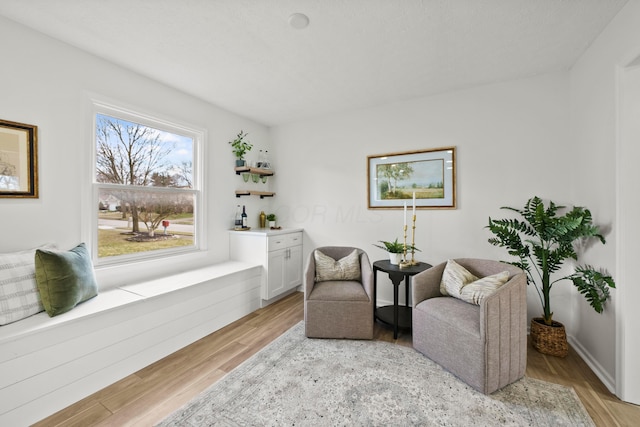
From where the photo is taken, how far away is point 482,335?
1.75m

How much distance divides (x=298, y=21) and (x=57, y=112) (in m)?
1.96

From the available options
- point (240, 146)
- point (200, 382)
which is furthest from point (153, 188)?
point (200, 382)

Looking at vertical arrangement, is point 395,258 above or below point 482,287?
above

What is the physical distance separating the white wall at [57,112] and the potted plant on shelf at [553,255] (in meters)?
3.50

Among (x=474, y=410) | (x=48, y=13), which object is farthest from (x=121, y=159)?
(x=474, y=410)

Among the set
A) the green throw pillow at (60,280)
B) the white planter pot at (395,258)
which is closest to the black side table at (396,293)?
the white planter pot at (395,258)

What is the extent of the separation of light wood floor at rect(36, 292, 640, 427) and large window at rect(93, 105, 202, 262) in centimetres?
108

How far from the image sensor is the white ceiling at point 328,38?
1719 mm

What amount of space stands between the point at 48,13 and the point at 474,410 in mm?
3729

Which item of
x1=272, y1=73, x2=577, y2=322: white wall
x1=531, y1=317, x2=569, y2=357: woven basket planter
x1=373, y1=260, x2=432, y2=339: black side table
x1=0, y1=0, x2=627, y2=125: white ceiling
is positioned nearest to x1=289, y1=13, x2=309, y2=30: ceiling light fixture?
x1=0, y1=0, x2=627, y2=125: white ceiling

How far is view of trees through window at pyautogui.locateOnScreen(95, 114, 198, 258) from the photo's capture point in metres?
2.42

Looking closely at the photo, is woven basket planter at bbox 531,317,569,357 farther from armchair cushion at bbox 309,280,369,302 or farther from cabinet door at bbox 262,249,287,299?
cabinet door at bbox 262,249,287,299

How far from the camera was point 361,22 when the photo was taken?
1.85m

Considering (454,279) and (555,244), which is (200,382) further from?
(555,244)
